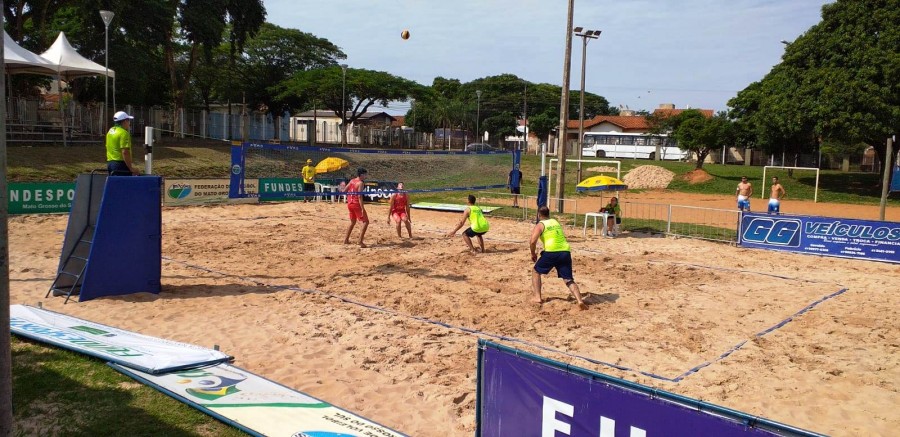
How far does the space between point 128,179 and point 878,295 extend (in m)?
12.0

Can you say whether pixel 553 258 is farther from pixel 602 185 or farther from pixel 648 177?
pixel 648 177

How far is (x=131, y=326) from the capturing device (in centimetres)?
831

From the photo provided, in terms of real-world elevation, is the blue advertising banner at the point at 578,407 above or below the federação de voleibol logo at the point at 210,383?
above

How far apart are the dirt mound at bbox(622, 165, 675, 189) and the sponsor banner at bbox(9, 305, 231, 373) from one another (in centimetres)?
3183

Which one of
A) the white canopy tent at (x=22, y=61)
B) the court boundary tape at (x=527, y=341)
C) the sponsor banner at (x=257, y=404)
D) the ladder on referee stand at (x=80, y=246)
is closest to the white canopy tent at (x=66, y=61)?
the white canopy tent at (x=22, y=61)

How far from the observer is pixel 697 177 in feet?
121

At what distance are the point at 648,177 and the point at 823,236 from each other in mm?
22556

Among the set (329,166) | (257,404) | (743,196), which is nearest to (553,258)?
(257,404)

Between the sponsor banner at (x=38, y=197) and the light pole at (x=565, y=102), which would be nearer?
the sponsor banner at (x=38, y=197)

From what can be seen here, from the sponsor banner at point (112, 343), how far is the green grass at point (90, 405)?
241mm

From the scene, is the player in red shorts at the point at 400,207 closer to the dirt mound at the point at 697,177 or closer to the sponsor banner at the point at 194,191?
the sponsor banner at the point at 194,191

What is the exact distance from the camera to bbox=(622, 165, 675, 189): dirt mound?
36.6m

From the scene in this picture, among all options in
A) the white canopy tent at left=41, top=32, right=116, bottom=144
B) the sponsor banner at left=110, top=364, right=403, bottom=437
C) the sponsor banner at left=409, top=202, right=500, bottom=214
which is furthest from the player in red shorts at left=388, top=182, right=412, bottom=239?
the white canopy tent at left=41, top=32, right=116, bottom=144

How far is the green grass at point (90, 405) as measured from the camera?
16.6 ft
